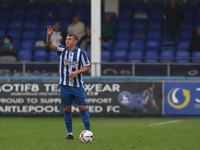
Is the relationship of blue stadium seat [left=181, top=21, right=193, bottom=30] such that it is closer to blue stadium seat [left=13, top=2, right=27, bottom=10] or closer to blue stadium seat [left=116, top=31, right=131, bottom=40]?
blue stadium seat [left=116, top=31, right=131, bottom=40]

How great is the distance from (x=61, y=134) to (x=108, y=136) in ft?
3.58

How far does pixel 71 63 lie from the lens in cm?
930

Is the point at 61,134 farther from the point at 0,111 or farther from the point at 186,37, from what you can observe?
the point at 186,37

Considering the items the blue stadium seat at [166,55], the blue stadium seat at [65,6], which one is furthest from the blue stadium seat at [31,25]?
the blue stadium seat at [166,55]

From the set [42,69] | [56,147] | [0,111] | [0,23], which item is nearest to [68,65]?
[56,147]

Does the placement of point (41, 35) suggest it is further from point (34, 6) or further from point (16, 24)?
point (34, 6)

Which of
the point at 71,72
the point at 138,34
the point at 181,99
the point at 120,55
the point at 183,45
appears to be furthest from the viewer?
the point at 138,34

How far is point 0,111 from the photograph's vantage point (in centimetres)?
1577

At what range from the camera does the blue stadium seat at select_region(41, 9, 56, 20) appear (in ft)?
72.5

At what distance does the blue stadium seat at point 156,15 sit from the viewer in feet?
70.1

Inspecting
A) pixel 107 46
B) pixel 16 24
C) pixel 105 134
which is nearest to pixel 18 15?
pixel 16 24

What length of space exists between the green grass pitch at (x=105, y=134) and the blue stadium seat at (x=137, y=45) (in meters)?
4.74

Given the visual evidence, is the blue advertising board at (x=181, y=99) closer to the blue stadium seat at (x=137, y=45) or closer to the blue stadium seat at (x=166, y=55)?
the blue stadium seat at (x=166, y=55)

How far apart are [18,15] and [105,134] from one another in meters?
12.9
